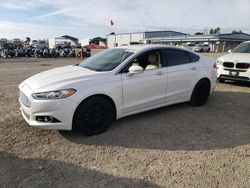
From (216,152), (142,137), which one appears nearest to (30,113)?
(142,137)

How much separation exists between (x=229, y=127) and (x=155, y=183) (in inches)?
98.5

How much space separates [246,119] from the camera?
5352mm

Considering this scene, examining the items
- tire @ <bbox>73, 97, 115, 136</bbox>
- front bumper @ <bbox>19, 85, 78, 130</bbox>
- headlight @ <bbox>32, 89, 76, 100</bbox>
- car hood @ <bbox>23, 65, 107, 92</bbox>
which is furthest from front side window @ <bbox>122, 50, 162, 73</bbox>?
front bumper @ <bbox>19, 85, 78, 130</bbox>

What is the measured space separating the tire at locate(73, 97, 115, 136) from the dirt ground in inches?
6.1

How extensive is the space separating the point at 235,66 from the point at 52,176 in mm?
7400

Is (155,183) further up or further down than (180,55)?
further down

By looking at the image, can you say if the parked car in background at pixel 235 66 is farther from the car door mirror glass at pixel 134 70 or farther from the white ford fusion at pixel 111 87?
the car door mirror glass at pixel 134 70

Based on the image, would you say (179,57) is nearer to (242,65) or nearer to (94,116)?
(94,116)

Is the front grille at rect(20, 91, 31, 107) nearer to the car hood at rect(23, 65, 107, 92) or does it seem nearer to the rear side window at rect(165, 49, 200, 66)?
the car hood at rect(23, 65, 107, 92)

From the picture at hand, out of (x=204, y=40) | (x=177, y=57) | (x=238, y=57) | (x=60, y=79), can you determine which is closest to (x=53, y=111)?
(x=60, y=79)

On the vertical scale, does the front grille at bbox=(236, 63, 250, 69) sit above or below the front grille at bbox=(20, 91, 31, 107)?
above

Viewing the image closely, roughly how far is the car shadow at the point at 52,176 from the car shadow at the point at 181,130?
0.80 m

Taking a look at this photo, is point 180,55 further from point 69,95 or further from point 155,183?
point 155,183

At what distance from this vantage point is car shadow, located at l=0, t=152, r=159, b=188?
303 cm
